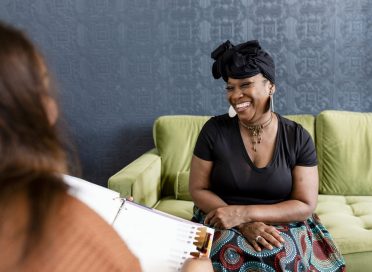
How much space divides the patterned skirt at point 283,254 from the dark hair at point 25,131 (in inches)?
42.4

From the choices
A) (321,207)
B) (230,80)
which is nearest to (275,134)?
(230,80)

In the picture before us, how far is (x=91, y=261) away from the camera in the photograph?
0.59m

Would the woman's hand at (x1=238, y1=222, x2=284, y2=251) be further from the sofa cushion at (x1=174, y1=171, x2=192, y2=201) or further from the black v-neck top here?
the sofa cushion at (x1=174, y1=171, x2=192, y2=201)

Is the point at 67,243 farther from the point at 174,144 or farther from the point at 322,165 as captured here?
the point at 322,165

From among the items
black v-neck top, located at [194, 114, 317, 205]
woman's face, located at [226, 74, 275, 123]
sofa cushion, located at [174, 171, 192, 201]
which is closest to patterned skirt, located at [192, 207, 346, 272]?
black v-neck top, located at [194, 114, 317, 205]

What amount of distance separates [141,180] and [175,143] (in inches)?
18.8

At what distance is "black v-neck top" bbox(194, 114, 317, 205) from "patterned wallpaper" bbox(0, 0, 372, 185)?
1.17 meters

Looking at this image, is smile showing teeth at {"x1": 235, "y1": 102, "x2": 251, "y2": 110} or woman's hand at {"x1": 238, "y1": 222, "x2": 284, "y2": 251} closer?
woman's hand at {"x1": 238, "y1": 222, "x2": 284, "y2": 251}

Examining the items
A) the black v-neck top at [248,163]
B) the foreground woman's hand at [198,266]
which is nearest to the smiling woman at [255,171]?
the black v-neck top at [248,163]

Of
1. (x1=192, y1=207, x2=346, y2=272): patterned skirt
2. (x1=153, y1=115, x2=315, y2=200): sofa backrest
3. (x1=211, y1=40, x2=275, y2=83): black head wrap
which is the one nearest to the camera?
(x1=192, y1=207, x2=346, y2=272): patterned skirt

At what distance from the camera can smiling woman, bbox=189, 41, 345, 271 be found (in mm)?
1680

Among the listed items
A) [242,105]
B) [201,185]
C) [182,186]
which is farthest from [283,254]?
[182,186]

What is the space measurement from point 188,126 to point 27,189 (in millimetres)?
2182

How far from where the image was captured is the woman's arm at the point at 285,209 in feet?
5.50
